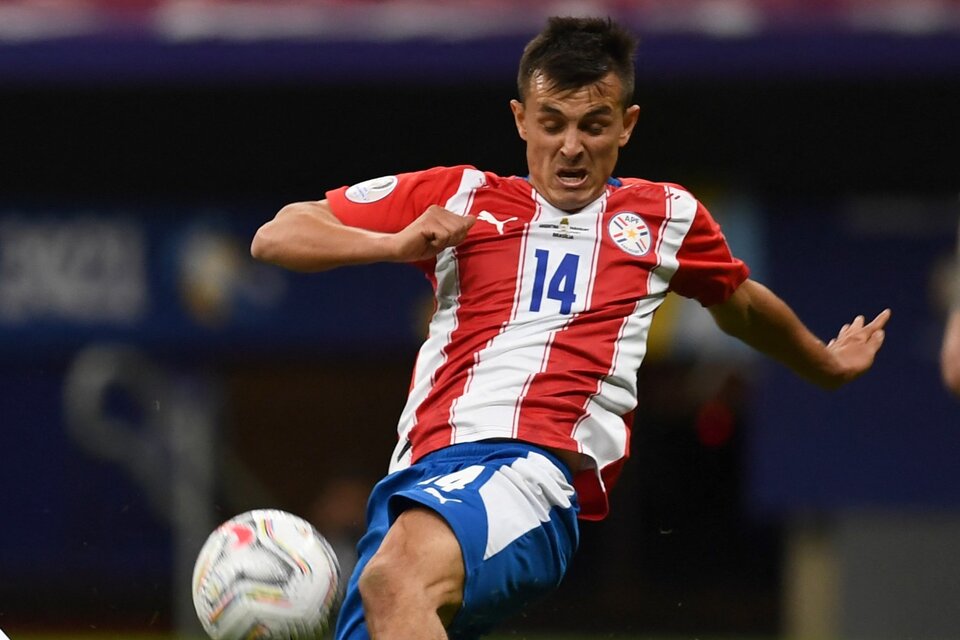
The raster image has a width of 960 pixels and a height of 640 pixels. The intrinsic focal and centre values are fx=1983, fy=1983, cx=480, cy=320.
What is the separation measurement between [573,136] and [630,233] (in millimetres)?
316

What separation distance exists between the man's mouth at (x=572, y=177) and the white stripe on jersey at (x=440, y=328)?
0.24m

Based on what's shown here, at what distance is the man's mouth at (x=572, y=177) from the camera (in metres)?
5.39

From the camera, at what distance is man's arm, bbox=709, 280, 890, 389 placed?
578 cm

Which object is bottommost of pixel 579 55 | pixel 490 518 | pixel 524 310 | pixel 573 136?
pixel 490 518

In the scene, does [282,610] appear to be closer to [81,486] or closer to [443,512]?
[443,512]

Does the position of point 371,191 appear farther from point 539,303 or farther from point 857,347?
point 857,347

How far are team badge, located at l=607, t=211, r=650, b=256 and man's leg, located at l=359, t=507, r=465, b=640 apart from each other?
1028 millimetres

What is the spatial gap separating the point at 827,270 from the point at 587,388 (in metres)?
8.23

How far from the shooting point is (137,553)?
14.2 meters

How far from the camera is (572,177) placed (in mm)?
5391

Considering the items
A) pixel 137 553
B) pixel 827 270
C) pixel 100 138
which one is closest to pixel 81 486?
pixel 137 553

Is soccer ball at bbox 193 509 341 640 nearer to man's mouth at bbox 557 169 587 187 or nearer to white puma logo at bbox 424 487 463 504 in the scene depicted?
white puma logo at bbox 424 487 463 504

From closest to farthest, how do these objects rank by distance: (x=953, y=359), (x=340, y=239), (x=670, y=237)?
1. (x=953, y=359)
2. (x=340, y=239)
3. (x=670, y=237)

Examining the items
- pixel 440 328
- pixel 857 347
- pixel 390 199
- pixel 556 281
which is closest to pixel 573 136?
pixel 556 281
